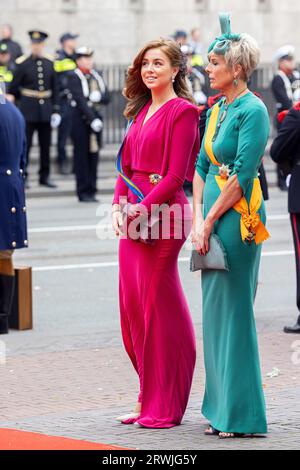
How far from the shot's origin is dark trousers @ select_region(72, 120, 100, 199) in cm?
2070

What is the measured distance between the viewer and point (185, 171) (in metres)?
7.62

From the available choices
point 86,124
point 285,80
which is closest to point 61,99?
point 86,124

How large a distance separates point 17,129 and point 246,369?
12.9 ft

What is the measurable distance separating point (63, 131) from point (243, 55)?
16904 mm

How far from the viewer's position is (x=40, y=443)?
712cm

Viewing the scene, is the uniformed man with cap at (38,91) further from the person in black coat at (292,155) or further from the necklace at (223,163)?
the necklace at (223,163)

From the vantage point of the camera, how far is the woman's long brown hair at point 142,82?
773cm

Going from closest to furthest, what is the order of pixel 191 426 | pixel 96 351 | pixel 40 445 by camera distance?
pixel 40 445, pixel 191 426, pixel 96 351

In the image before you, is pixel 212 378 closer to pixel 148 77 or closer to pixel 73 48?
pixel 148 77

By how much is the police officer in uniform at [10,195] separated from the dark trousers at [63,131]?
13232 millimetres

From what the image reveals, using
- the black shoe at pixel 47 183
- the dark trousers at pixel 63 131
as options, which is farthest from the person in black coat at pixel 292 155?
the dark trousers at pixel 63 131

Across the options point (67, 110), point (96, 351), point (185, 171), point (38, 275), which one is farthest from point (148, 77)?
point (67, 110)

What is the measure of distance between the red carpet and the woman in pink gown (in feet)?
1.80

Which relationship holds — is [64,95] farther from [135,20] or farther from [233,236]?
[233,236]
